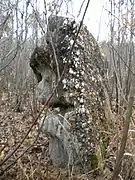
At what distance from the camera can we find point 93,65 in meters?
3.62

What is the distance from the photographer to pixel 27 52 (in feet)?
A: 35.1

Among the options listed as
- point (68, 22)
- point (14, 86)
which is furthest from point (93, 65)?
point (14, 86)

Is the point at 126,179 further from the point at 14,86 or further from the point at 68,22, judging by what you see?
the point at 14,86

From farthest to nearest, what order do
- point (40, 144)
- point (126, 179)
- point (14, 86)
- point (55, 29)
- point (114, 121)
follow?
point (14, 86) < point (40, 144) < point (55, 29) < point (114, 121) < point (126, 179)

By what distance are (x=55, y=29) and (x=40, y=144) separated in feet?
4.84

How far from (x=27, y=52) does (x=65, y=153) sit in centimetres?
745

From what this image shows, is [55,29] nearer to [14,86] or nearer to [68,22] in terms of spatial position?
[68,22]

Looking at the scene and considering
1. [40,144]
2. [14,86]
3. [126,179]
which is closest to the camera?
[126,179]

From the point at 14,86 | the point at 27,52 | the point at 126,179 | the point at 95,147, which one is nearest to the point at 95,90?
the point at 95,147

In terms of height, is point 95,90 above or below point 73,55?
below

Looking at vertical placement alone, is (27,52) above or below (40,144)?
above

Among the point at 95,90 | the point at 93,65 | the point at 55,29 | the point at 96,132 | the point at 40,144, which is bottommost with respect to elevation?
the point at 40,144

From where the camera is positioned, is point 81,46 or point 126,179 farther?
point 81,46

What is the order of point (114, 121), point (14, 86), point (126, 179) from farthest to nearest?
point (14, 86)
point (114, 121)
point (126, 179)
